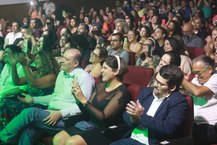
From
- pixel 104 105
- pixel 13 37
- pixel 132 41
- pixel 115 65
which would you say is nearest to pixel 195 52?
pixel 132 41

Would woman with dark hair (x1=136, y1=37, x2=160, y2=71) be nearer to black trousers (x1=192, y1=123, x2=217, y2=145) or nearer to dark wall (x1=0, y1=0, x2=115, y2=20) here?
black trousers (x1=192, y1=123, x2=217, y2=145)

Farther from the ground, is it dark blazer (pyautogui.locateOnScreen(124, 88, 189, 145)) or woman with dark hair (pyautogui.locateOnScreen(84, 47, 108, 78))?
woman with dark hair (pyautogui.locateOnScreen(84, 47, 108, 78))

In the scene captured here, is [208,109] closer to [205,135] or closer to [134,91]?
[205,135]

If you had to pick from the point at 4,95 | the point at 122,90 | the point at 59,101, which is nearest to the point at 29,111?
the point at 59,101

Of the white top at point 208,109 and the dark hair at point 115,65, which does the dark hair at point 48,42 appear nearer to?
the dark hair at point 115,65

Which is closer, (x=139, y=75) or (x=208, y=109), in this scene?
(x=208, y=109)

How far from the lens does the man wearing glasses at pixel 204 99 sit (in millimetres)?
2650

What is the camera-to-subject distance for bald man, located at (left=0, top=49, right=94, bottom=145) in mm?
3152

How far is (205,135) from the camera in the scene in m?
2.63

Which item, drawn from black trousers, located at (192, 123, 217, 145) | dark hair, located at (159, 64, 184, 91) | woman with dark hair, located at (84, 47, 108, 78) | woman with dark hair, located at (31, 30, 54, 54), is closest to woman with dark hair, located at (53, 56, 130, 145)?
dark hair, located at (159, 64, 184, 91)

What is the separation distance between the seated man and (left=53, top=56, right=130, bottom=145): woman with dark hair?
0.64ft

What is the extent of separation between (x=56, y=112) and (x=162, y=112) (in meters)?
1.07

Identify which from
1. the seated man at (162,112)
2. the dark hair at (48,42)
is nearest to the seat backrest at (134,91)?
the seated man at (162,112)

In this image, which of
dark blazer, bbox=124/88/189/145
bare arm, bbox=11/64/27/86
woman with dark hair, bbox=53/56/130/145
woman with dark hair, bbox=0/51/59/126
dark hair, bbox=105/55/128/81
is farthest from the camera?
bare arm, bbox=11/64/27/86
